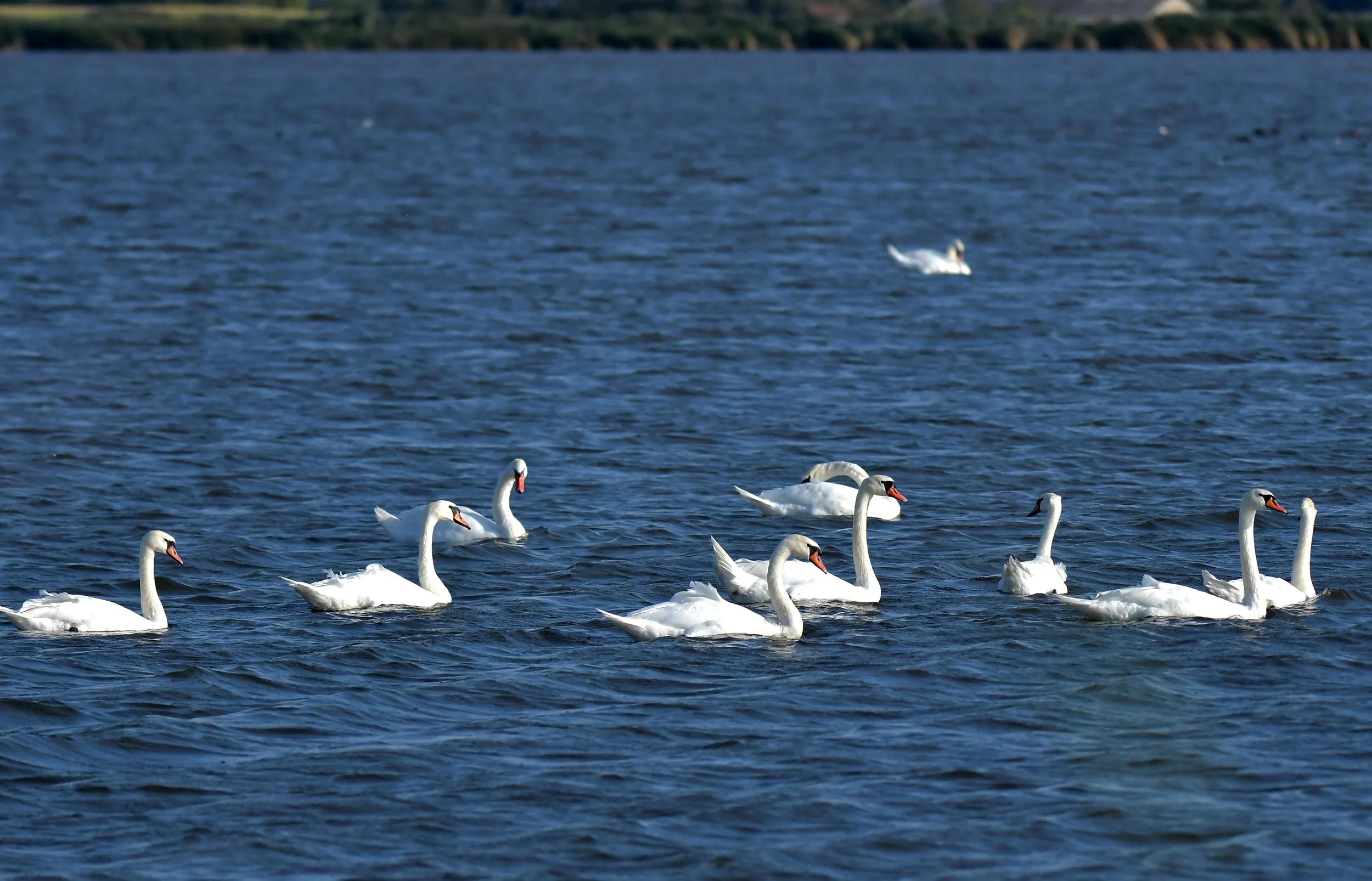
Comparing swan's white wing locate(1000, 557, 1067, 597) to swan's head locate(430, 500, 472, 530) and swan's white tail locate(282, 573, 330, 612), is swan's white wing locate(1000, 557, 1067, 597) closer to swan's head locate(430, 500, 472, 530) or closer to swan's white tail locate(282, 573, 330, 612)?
swan's head locate(430, 500, 472, 530)

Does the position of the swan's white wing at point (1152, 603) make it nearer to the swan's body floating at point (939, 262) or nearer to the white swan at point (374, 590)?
the white swan at point (374, 590)

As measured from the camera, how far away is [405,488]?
19125 millimetres

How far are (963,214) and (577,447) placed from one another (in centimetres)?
2403

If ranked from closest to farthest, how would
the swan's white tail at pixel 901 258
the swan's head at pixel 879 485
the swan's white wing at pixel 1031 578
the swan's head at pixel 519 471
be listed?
1. the swan's white wing at pixel 1031 578
2. the swan's head at pixel 879 485
3. the swan's head at pixel 519 471
4. the swan's white tail at pixel 901 258

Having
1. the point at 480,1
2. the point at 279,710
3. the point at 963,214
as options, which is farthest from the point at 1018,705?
the point at 480,1

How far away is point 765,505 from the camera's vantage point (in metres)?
18.0

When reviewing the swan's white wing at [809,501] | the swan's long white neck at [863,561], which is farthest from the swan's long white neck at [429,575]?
the swan's white wing at [809,501]

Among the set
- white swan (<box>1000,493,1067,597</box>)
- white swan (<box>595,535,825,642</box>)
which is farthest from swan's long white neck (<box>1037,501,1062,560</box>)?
white swan (<box>595,535,825,642</box>)

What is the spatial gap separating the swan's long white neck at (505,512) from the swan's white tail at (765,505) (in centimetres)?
186

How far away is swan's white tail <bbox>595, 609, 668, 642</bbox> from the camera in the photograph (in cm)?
1372

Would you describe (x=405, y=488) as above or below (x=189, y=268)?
below

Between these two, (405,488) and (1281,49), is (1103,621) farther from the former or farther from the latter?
(1281,49)

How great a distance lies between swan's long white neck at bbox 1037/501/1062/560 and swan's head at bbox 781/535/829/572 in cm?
175

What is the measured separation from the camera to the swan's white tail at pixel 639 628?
13719mm
